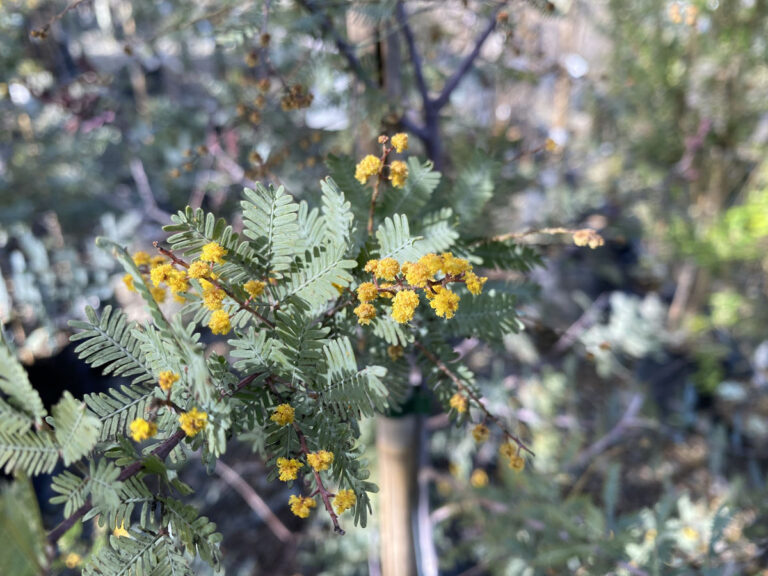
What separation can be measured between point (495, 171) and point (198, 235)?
35cm

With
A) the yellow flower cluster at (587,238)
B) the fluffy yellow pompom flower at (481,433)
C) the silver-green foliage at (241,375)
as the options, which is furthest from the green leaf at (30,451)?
the yellow flower cluster at (587,238)

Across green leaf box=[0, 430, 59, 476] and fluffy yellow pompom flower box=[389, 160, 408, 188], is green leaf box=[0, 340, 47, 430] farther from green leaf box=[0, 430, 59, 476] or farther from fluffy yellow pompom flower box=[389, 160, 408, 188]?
fluffy yellow pompom flower box=[389, 160, 408, 188]

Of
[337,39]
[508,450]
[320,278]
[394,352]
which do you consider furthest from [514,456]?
[337,39]

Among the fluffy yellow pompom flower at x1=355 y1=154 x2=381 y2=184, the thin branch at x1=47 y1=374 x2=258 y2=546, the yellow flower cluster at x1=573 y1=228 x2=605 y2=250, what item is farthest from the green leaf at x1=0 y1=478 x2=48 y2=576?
the yellow flower cluster at x1=573 y1=228 x2=605 y2=250

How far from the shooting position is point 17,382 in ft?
1.04

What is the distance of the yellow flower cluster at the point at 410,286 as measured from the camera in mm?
368

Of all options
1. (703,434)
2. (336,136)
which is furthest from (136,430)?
(703,434)

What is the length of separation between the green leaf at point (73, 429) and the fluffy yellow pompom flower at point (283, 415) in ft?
0.38

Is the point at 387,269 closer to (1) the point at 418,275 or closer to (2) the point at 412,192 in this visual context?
(1) the point at 418,275

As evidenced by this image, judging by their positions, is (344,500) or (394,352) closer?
(344,500)

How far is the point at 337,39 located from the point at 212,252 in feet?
1.47

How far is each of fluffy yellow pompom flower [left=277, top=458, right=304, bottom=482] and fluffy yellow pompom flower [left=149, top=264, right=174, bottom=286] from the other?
17cm

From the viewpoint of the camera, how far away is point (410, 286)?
387 mm

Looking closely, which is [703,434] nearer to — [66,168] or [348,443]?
[348,443]
